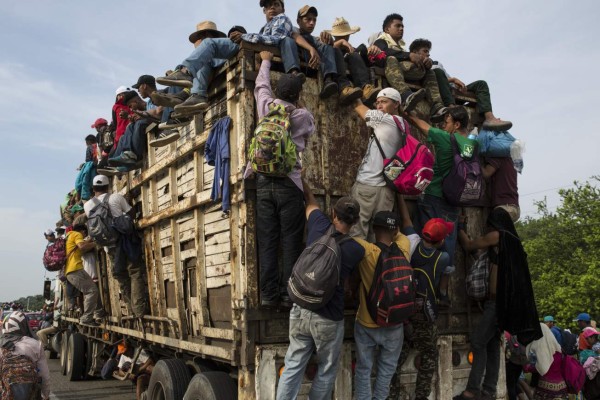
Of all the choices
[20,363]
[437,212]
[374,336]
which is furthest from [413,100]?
[20,363]

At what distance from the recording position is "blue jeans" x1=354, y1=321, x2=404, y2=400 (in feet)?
12.6

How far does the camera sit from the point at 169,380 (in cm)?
455

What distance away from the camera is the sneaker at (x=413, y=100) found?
445 cm

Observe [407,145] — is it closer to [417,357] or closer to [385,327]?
[385,327]

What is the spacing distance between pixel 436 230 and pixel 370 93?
123cm

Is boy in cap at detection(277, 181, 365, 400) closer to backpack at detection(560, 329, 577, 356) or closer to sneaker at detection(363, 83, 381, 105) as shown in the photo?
sneaker at detection(363, 83, 381, 105)

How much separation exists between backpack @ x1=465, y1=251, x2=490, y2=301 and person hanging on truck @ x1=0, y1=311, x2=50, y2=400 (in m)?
4.32

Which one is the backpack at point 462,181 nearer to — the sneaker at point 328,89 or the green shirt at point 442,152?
the green shirt at point 442,152

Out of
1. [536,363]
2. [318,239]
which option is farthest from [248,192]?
[536,363]

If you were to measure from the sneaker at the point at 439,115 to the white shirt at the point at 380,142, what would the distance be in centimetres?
77

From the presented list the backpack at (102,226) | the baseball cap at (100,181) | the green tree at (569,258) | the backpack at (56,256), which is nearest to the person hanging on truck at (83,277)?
the backpack at (56,256)

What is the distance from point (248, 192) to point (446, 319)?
82.3 inches

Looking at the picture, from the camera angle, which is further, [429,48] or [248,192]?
[429,48]

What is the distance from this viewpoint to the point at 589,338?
9.34m
